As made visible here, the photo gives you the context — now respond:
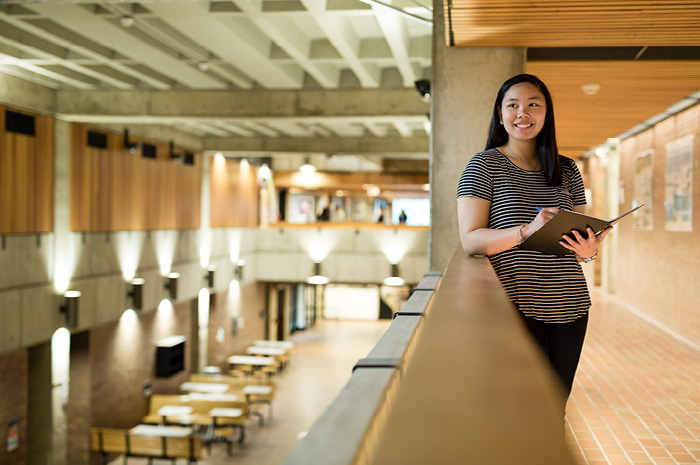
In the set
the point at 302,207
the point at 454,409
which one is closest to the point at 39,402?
the point at 454,409

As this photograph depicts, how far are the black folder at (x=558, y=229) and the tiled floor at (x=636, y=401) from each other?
1.31m

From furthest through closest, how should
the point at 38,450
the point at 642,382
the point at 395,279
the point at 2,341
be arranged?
the point at 395,279 < the point at 38,450 < the point at 2,341 < the point at 642,382

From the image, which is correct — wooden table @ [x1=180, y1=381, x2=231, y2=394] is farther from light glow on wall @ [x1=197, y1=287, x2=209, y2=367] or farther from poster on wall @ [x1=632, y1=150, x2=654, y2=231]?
poster on wall @ [x1=632, y1=150, x2=654, y2=231]

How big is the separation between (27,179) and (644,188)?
10.0 meters

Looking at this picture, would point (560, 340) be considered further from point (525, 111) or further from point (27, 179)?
point (27, 179)

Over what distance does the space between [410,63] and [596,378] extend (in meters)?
5.24

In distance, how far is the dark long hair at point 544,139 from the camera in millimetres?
2146

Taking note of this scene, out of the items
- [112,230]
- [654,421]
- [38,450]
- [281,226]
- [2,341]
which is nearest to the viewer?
[654,421]

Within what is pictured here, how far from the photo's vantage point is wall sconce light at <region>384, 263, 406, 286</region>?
18.7 m

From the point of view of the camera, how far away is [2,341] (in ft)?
31.1

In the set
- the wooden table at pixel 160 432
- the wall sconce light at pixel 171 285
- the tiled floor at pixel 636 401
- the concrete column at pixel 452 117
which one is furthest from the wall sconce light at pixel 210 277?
the concrete column at pixel 452 117

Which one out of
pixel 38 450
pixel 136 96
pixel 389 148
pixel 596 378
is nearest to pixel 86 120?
pixel 136 96

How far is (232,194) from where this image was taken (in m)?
20.0

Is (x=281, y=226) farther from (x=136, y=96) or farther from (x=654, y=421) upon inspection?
(x=654, y=421)
